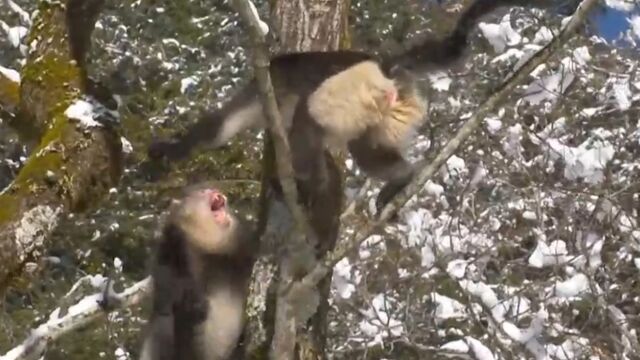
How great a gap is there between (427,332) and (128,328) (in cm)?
193

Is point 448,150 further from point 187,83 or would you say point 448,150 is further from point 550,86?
point 187,83

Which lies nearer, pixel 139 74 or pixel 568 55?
pixel 568 55

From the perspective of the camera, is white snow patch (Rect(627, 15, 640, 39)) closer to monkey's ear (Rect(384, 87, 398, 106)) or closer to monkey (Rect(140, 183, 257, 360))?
monkey's ear (Rect(384, 87, 398, 106))

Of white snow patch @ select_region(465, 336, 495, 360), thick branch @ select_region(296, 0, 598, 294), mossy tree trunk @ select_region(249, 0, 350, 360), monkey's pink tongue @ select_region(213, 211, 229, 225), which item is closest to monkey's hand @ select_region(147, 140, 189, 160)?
monkey's pink tongue @ select_region(213, 211, 229, 225)

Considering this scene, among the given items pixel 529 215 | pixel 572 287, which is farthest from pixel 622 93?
pixel 572 287

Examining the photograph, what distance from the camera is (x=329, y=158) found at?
2871 millimetres

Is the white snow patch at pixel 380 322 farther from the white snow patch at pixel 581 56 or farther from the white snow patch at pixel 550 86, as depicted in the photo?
the white snow patch at pixel 581 56

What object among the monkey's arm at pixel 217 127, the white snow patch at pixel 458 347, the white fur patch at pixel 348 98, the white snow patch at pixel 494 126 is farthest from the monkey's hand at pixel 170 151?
the white snow patch at pixel 494 126

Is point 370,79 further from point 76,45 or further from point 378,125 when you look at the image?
point 76,45

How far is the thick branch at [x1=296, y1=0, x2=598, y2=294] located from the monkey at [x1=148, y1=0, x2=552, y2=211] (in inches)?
12.4

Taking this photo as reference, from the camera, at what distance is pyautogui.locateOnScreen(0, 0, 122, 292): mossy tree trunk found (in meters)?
2.62

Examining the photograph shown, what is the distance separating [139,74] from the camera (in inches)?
295

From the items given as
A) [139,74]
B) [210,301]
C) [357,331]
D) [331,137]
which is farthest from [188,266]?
[139,74]

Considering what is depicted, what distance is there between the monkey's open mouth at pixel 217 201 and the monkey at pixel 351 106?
0.19m
